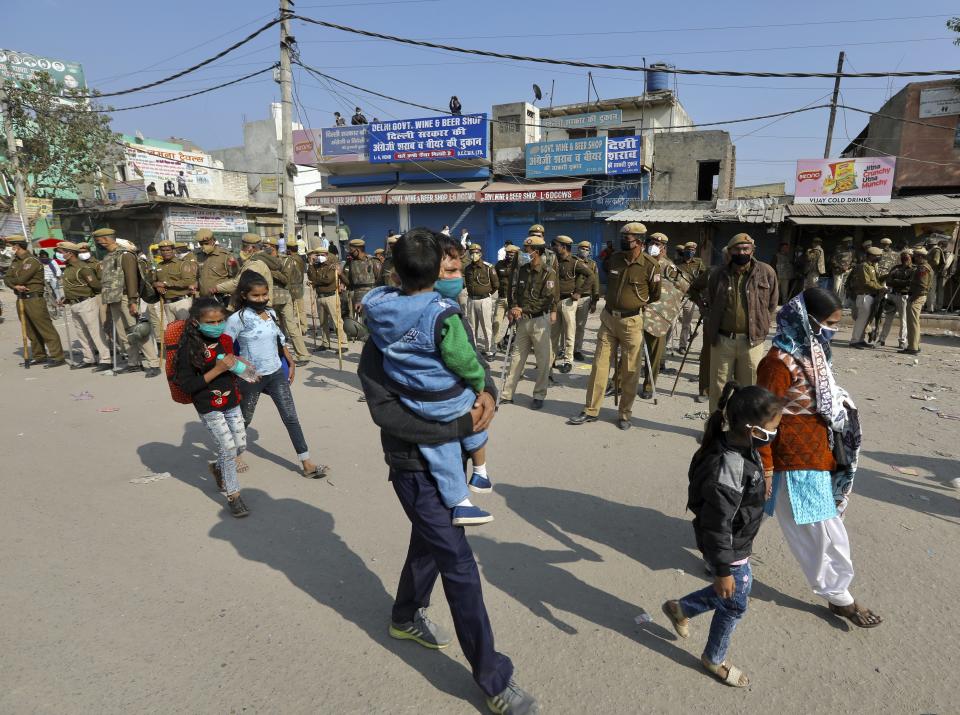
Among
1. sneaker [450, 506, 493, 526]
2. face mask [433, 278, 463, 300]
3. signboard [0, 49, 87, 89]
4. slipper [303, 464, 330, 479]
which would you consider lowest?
slipper [303, 464, 330, 479]

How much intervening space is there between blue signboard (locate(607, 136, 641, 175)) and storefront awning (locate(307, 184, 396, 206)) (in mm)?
8273

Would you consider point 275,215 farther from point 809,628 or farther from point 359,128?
point 809,628

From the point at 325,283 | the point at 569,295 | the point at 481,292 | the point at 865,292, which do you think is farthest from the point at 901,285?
the point at 325,283

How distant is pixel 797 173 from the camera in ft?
53.8

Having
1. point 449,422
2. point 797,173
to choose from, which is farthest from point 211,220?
point 449,422

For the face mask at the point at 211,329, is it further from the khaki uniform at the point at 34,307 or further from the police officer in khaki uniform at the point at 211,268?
the khaki uniform at the point at 34,307

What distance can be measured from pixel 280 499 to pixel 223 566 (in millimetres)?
947

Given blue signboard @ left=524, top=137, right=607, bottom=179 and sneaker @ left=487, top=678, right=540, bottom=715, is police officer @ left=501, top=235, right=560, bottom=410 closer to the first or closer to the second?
sneaker @ left=487, top=678, right=540, bottom=715

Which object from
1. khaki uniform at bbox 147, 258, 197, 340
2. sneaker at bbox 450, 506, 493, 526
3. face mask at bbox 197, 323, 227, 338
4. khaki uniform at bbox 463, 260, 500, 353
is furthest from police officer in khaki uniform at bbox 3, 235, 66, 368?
sneaker at bbox 450, 506, 493, 526

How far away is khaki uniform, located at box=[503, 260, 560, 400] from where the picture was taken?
6570 mm

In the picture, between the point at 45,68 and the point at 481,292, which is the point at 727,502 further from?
the point at 45,68

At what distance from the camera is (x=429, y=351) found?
2.12 metres

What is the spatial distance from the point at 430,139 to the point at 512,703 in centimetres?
2000

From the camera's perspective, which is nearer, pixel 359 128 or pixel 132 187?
pixel 359 128
